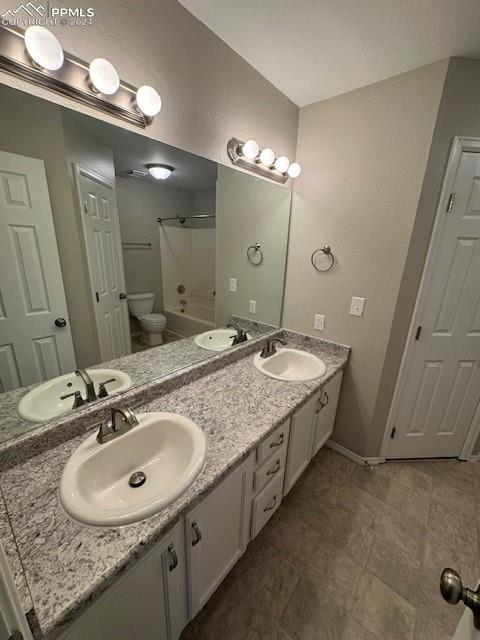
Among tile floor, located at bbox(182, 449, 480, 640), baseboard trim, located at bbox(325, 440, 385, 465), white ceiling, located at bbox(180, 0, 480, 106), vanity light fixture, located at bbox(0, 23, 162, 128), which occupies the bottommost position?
tile floor, located at bbox(182, 449, 480, 640)

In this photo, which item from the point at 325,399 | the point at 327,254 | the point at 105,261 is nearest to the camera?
the point at 105,261

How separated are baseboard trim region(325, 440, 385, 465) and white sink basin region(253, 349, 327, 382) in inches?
28.8

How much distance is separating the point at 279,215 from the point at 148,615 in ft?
6.64

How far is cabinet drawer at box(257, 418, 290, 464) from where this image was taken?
1094mm

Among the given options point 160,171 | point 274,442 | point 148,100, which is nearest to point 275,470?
point 274,442

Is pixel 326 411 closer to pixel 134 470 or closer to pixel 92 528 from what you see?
pixel 134 470

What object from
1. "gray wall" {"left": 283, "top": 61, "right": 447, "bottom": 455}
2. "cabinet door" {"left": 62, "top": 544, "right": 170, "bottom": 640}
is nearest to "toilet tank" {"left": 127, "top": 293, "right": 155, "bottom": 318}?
"cabinet door" {"left": 62, "top": 544, "right": 170, "bottom": 640}

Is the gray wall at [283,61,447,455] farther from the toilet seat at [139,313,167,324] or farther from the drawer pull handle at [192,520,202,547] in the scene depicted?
the drawer pull handle at [192,520,202,547]

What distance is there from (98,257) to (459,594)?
135 cm

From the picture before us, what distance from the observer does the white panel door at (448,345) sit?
145cm

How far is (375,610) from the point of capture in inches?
45.2

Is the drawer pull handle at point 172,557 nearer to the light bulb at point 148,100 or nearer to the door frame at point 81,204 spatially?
the door frame at point 81,204

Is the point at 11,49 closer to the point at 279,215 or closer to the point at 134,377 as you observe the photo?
the point at 134,377

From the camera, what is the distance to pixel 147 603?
2.41ft
